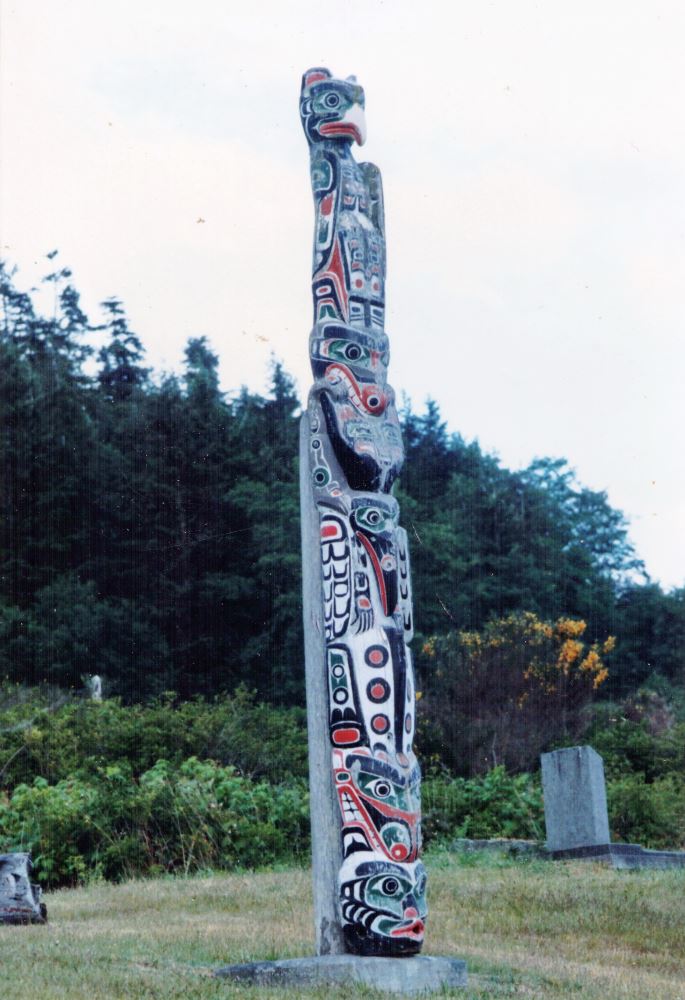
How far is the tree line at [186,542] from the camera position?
3334cm

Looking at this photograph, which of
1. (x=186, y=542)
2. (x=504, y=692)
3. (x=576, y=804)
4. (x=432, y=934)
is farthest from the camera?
(x=186, y=542)

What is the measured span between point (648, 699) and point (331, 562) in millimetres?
22391

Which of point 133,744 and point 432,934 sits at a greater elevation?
point 133,744

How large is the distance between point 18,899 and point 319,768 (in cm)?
389

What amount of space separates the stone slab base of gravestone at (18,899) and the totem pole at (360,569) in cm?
385

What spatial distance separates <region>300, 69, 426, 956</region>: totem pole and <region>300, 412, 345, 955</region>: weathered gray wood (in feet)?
0.13

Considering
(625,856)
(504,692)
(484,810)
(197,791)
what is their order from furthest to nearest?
(504,692), (484,810), (197,791), (625,856)

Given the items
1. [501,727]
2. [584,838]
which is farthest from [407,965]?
[501,727]

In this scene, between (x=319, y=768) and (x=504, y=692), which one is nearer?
(x=319, y=768)

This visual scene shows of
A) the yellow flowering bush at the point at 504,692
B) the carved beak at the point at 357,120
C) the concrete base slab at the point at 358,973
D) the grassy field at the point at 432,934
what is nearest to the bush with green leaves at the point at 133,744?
the yellow flowering bush at the point at 504,692

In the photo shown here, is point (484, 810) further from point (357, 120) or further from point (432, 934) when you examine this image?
point (357, 120)

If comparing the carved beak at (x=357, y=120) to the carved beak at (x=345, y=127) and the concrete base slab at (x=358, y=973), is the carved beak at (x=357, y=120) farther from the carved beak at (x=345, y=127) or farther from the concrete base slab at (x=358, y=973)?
the concrete base slab at (x=358, y=973)

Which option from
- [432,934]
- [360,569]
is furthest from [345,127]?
[432,934]

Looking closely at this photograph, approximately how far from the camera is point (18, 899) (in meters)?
10.9
